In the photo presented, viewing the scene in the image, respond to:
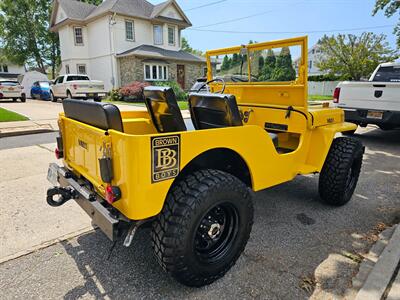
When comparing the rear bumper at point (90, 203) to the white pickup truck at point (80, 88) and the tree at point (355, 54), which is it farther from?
the tree at point (355, 54)

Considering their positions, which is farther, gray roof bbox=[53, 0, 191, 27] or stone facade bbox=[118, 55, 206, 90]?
gray roof bbox=[53, 0, 191, 27]

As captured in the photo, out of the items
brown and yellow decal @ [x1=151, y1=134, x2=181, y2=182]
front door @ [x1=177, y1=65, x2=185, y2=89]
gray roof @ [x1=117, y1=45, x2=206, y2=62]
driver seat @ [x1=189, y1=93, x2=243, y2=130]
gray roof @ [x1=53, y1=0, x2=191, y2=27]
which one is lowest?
brown and yellow decal @ [x1=151, y1=134, x2=181, y2=182]

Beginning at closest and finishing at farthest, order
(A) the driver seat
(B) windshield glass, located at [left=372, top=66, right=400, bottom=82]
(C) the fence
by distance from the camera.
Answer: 1. (A) the driver seat
2. (B) windshield glass, located at [left=372, top=66, right=400, bottom=82]
3. (C) the fence

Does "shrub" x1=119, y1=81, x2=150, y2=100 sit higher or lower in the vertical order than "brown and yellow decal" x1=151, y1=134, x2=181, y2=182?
higher

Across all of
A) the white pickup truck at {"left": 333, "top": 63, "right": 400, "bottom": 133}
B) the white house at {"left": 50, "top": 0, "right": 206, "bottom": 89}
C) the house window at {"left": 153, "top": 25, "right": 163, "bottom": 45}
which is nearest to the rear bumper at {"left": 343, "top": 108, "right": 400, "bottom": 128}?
the white pickup truck at {"left": 333, "top": 63, "right": 400, "bottom": 133}

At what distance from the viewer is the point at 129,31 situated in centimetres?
2272

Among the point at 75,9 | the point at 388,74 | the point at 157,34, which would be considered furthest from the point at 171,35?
the point at 388,74

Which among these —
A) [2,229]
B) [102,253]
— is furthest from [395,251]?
[2,229]

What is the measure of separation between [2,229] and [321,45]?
2587 cm

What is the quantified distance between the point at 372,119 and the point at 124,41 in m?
20.1

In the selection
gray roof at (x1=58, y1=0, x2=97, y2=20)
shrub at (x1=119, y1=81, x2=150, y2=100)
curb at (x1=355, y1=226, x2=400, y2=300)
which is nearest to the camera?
curb at (x1=355, y1=226, x2=400, y2=300)

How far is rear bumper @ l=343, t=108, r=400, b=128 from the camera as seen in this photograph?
6.32 meters

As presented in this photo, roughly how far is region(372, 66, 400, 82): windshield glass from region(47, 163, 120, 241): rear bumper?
870 cm

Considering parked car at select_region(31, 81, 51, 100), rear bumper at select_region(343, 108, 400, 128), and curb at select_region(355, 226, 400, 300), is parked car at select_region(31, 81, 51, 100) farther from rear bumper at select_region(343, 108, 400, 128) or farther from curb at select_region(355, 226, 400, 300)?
curb at select_region(355, 226, 400, 300)
